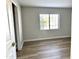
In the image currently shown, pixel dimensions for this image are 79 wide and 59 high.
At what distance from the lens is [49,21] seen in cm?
689

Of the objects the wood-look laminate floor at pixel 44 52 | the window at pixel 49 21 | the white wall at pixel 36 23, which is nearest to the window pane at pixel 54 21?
the window at pixel 49 21

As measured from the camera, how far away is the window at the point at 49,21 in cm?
670

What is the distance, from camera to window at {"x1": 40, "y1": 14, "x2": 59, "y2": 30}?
6.70 meters

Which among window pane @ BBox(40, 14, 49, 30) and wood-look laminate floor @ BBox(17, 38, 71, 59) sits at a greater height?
window pane @ BBox(40, 14, 49, 30)

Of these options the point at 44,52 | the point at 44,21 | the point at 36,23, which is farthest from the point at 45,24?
the point at 44,52

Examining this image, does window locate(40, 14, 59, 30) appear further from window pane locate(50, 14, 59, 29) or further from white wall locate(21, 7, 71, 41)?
white wall locate(21, 7, 71, 41)

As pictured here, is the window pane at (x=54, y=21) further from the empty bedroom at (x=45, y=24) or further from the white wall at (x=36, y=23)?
the white wall at (x=36, y=23)

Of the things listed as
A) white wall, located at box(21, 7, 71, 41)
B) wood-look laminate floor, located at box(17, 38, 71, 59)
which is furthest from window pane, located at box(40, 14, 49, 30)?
wood-look laminate floor, located at box(17, 38, 71, 59)

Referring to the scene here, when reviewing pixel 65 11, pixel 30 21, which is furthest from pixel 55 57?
pixel 65 11

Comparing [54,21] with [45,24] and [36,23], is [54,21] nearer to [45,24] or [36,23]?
[45,24]

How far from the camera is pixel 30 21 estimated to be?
630cm

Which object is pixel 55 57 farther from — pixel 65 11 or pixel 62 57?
pixel 65 11
